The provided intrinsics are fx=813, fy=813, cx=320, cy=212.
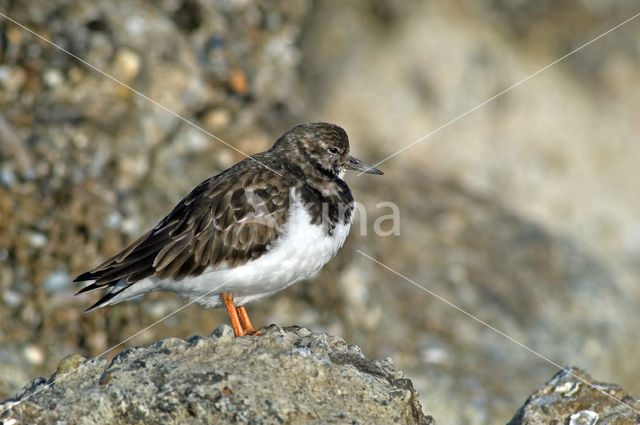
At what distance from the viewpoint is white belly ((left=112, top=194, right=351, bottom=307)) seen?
6.13m

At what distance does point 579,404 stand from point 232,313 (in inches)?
102

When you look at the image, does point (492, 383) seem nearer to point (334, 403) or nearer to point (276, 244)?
point (276, 244)

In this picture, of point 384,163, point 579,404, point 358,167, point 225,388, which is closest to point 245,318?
point 358,167

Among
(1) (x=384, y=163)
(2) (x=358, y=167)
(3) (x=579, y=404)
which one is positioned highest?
(1) (x=384, y=163)

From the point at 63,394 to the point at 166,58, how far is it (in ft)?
23.7

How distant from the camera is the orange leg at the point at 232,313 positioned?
241 inches

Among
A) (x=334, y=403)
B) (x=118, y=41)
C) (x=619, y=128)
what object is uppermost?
(x=619, y=128)

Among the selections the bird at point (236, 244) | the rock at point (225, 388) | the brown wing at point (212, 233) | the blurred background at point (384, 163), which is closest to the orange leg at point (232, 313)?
the bird at point (236, 244)

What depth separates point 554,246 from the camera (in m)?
13.3

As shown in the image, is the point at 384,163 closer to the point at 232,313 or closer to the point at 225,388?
the point at 232,313

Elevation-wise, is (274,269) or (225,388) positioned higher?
(274,269)

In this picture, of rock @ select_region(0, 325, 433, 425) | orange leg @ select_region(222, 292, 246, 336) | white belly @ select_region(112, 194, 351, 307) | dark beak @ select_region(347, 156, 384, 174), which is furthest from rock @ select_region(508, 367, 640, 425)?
dark beak @ select_region(347, 156, 384, 174)

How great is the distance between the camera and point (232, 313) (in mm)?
6191

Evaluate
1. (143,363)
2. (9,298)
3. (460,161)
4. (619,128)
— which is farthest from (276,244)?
(619,128)
